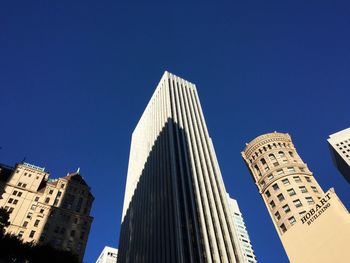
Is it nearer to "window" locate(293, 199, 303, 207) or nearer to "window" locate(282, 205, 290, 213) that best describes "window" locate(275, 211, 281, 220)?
"window" locate(282, 205, 290, 213)

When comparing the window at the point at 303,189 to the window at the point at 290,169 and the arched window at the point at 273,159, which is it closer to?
the window at the point at 290,169

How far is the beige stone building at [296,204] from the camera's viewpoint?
50.0 m

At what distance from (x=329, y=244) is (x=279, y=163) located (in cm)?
3573

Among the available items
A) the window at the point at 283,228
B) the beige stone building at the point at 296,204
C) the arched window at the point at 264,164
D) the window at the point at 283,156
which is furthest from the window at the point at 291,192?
the arched window at the point at 264,164

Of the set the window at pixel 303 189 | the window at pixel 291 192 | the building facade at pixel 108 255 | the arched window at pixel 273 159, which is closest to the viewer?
the window at pixel 303 189

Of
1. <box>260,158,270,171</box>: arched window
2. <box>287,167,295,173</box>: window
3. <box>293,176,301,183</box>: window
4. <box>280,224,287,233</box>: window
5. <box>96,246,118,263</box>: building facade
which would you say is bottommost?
<box>280,224,287,233</box>: window

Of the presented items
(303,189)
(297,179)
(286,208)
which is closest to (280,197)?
(286,208)

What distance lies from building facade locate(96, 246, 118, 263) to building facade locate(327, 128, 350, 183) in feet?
413

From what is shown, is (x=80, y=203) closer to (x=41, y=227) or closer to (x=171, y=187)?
(x=41, y=227)

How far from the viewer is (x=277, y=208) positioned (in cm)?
7550

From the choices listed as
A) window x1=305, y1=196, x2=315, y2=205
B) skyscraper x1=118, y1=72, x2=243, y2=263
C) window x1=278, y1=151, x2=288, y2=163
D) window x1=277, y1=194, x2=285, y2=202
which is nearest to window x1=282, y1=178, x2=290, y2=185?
window x1=277, y1=194, x2=285, y2=202

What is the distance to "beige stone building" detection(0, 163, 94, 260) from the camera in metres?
76.1

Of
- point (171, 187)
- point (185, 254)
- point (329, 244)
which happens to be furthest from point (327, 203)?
point (171, 187)

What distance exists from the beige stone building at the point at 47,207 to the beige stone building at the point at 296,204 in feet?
150
